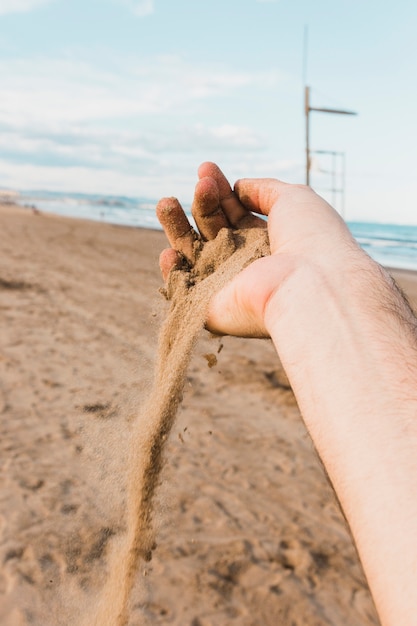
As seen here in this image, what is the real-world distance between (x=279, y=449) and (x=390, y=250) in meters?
28.0

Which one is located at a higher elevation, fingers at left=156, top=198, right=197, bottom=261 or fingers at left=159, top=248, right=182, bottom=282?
fingers at left=156, top=198, right=197, bottom=261

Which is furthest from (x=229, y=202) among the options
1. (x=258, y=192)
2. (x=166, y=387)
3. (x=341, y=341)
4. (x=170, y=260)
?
(x=341, y=341)

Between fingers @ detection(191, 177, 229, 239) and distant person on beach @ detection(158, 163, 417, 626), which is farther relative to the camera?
fingers @ detection(191, 177, 229, 239)

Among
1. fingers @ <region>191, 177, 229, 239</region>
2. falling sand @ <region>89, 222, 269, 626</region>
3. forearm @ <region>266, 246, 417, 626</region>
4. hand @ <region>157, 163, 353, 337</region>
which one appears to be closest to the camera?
forearm @ <region>266, 246, 417, 626</region>

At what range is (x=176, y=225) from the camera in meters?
2.58

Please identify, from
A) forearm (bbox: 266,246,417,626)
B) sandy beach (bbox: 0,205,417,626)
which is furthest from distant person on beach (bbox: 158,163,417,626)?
sandy beach (bbox: 0,205,417,626)

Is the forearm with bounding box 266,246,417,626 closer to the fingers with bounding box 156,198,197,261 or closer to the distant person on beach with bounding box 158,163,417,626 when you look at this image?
the distant person on beach with bounding box 158,163,417,626

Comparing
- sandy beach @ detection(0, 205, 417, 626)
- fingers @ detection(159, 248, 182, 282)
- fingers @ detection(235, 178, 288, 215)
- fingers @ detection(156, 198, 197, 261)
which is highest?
fingers @ detection(235, 178, 288, 215)

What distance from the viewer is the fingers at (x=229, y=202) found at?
2.49 metres

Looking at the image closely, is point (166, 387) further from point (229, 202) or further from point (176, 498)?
point (176, 498)

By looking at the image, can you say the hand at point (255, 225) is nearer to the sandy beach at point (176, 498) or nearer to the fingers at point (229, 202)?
the fingers at point (229, 202)

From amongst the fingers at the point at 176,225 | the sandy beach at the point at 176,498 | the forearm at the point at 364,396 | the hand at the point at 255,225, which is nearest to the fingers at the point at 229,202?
the hand at the point at 255,225

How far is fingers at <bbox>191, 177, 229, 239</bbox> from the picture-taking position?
2.40 m

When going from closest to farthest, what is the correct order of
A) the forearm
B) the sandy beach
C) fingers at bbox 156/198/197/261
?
the forearm
fingers at bbox 156/198/197/261
the sandy beach
